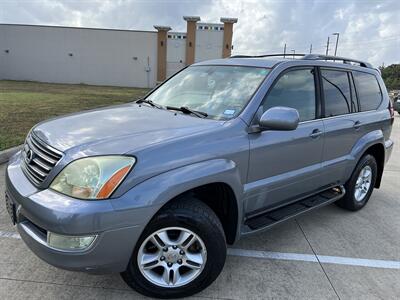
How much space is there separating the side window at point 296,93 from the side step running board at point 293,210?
2.85ft

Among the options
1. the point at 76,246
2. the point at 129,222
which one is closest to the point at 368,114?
the point at 129,222

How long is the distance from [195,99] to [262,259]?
1617mm

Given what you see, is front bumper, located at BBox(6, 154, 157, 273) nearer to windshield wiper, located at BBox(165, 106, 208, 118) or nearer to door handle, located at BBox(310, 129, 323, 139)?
windshield wiper, located at BBox(165, 106, 208, 118)

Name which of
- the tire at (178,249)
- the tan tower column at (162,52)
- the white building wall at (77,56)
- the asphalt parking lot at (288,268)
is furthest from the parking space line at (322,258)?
the white building wall at (77,56)

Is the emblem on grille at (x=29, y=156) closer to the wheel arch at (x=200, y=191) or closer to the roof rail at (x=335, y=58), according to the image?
the wheel arch at (x=200, y=191)

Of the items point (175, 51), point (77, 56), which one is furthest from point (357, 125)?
point (77, 56)

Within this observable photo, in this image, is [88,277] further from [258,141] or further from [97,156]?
[258,141]

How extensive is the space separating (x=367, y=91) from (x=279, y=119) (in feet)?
7.73

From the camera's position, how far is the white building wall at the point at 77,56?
121 ft

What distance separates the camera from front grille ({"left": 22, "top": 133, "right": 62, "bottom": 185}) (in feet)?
8.08

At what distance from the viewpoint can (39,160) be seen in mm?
2602

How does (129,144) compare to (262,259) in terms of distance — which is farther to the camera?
(262,259)

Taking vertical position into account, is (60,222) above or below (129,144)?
below

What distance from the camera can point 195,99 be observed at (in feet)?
11.4
